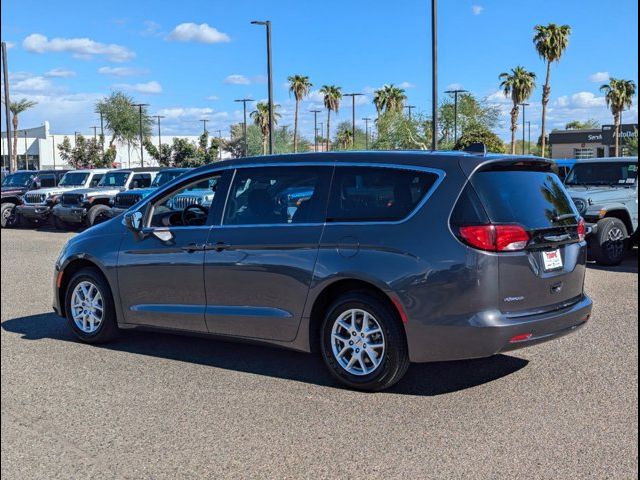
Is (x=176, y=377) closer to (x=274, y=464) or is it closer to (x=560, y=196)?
(x=274, y=464)

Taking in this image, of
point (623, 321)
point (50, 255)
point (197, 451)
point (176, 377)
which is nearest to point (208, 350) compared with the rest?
point (176, 377)

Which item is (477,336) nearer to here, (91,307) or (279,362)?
(279,362)

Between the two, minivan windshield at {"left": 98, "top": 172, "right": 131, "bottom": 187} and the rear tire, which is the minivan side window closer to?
the rear tire

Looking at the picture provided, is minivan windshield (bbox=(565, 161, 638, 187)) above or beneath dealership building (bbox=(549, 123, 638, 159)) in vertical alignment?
beneath

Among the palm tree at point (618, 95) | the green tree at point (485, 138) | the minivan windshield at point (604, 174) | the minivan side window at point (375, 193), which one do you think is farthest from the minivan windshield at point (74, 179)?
the palm tree at point (618, 95)

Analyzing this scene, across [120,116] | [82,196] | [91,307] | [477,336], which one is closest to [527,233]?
[477,336]

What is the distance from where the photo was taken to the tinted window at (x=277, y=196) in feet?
18.7

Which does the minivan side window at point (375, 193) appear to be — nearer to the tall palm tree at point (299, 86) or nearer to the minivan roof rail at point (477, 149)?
the minivan roof rail at point (477, 149)

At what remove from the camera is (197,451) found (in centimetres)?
429

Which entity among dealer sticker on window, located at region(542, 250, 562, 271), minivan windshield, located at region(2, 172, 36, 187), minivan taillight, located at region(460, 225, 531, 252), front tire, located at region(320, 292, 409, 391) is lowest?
front tire, located at region(320, 292, 409, 391)

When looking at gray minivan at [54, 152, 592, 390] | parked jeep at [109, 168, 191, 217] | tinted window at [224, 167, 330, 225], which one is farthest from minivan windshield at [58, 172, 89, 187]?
→ tinted window at [224, 167, 330, 225]

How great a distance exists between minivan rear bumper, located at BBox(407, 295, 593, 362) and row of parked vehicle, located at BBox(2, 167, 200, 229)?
14002mm

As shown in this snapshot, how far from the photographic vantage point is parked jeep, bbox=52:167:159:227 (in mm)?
20469

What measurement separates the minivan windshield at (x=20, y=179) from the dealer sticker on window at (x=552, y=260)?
25170 millimetres
